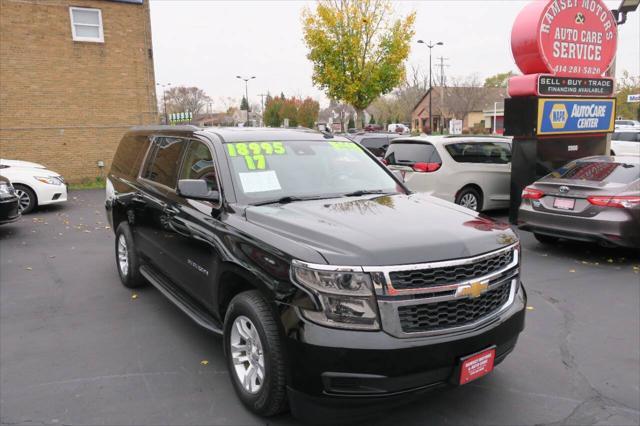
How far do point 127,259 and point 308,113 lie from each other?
5748 cm

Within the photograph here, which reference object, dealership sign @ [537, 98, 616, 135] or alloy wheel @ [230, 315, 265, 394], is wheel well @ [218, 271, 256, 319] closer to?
alloy wheel @ [230, 315, 265, 394]

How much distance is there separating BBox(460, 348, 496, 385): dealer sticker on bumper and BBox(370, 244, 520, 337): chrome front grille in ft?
0.55

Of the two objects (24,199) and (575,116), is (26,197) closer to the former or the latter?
(24,199)

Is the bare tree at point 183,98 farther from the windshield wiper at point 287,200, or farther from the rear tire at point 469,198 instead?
the windshield wiper at point 287,200

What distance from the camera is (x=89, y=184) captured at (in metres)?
17.3

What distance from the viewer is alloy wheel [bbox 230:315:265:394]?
3.19 m

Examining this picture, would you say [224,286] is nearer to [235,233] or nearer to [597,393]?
[235,233]

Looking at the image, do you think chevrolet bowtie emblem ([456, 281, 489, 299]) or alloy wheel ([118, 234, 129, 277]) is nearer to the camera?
chevrolet bowtie emblem ([456, 281, 489, 299])

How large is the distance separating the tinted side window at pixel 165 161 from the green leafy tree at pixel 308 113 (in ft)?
174

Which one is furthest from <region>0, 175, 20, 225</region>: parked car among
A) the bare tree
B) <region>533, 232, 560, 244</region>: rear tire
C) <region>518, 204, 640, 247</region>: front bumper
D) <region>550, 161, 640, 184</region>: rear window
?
the bare tree

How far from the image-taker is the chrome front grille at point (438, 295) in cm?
277

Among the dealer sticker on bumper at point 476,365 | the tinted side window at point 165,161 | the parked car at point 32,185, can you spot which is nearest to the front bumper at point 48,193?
the parked car at point 32,185

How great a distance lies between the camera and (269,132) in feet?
15.3

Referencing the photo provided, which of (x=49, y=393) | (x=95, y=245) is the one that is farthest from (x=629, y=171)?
(x=95, y=245)
